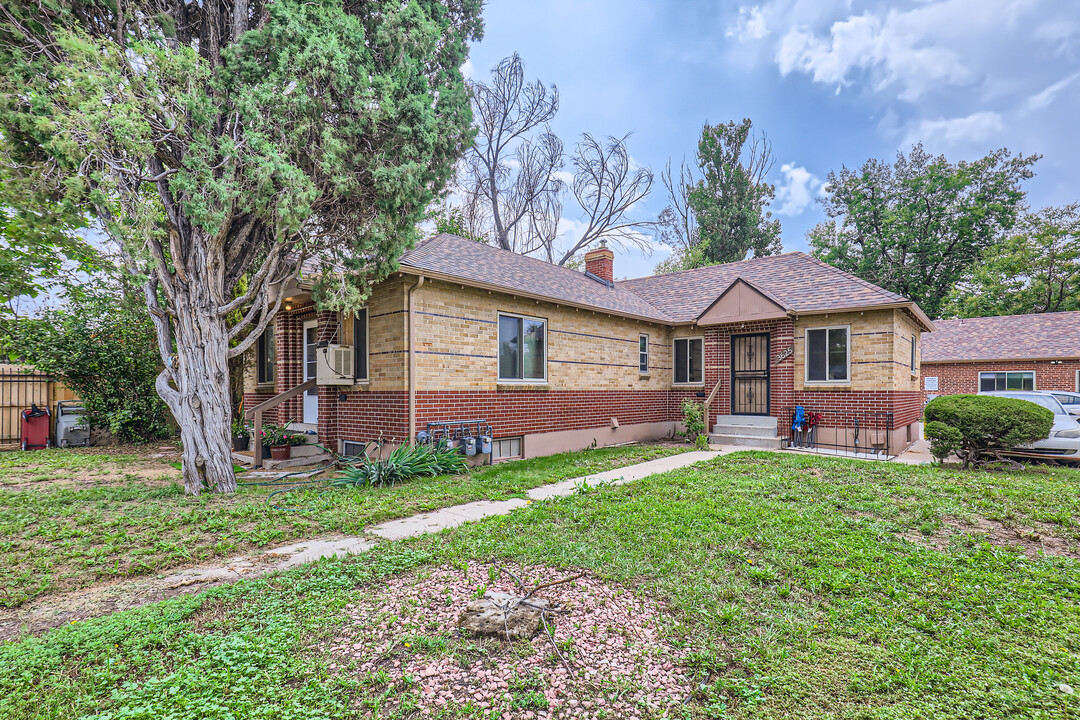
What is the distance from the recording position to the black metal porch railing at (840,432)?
1162cm

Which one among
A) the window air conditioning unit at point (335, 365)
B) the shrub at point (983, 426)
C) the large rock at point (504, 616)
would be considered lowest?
the large rock at point (504, 616)

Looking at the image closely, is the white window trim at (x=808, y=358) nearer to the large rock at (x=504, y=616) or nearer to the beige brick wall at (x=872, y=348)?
the beige brick wall at (x=872, y=348)

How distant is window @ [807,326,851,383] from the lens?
12438 millimetres

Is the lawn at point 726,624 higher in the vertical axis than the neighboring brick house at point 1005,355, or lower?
lower

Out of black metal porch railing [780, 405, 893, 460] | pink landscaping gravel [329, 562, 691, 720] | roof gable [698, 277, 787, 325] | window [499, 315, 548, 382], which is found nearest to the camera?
pink landscaping gravel [329, 562, 691, 720]

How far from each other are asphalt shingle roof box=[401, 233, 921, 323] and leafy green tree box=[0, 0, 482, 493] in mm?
1774

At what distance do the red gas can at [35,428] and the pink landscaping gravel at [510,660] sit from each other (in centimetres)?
1357

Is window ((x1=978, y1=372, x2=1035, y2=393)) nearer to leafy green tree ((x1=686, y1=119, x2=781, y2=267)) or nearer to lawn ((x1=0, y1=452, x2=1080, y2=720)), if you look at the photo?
leafy green tree ((x1=686, y1=119, x2=781, y2=267))

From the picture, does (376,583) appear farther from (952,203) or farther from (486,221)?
(952,203)

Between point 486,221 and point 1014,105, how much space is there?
25860 mm

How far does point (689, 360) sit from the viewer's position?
50.1 ft

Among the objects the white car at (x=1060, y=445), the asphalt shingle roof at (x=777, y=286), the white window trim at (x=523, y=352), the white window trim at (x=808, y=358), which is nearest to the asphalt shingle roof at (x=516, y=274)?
the white window trim at (x=523, y=352)

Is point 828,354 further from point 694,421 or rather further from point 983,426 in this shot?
point 983,426

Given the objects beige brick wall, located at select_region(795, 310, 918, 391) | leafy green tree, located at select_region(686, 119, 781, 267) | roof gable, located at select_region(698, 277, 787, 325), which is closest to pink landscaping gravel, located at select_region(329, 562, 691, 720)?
roof gable, located at select_region(698, 277, 787, 325)
